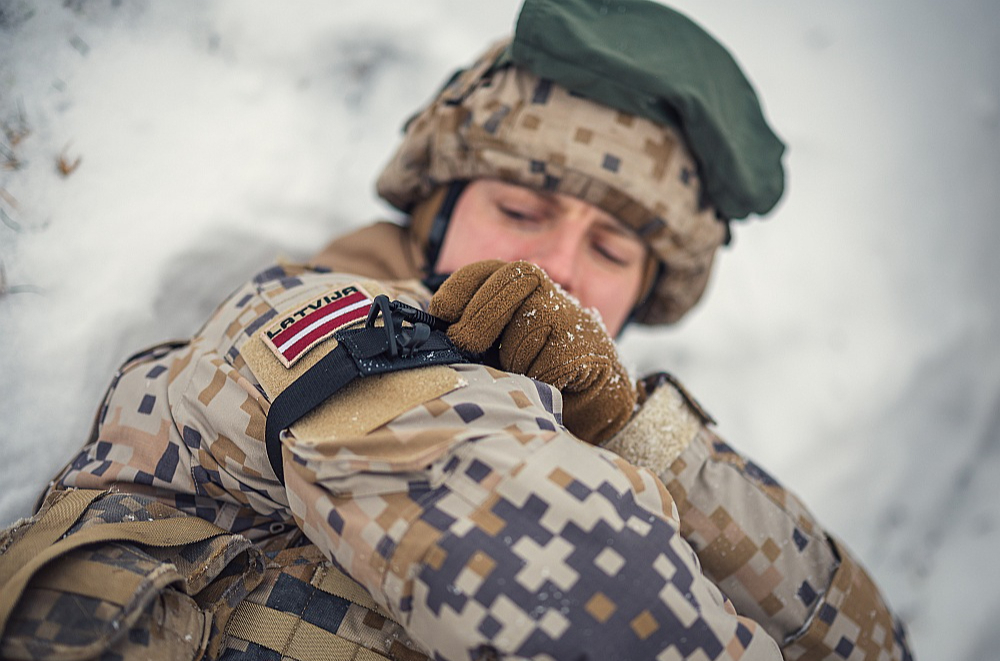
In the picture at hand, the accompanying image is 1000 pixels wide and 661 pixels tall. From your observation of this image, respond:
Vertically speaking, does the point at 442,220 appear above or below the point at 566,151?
below

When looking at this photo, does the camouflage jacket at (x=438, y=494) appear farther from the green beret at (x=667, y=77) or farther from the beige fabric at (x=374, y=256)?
the green beret at (x=667, y=77)

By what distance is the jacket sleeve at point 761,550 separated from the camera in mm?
1108

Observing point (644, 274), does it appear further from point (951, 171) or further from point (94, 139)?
point (951, 171)

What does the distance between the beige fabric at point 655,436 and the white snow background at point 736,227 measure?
77 cm

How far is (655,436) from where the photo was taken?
113 cm

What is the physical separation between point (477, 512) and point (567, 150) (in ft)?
2.78

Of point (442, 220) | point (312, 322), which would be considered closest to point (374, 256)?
point (442, 220)

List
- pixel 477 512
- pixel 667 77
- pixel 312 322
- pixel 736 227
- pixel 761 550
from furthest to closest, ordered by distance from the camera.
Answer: pixel 736 227, pixel 667 77, pixel 761 550, pixel 312 322, pixel 477 512

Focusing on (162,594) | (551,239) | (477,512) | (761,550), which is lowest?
(162,594)

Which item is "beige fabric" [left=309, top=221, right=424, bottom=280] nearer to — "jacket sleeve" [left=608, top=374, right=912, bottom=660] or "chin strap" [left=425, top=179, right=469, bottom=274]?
"chin strap" [left=425, top=179, right=469, bottom=274]

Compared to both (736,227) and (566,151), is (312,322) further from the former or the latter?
(736,227)

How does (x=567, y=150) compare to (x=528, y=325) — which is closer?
(x=528, y=325)

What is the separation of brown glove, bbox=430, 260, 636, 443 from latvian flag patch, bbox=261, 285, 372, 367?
0.10m

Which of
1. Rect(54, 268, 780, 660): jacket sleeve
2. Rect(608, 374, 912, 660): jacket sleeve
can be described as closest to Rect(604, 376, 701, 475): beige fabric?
Rect(608, 374, 912, 660): jacket sleeve
